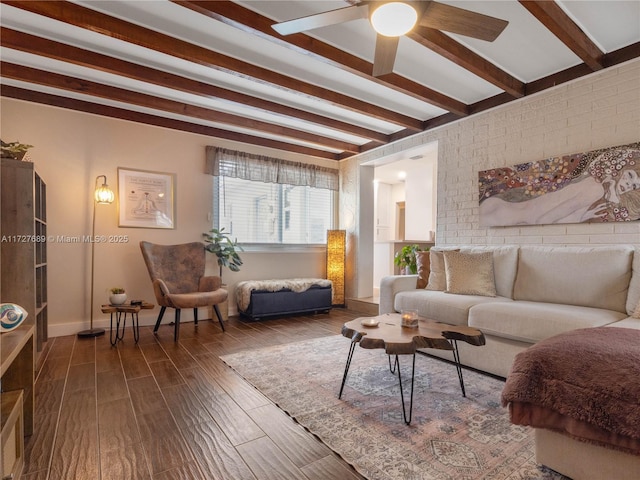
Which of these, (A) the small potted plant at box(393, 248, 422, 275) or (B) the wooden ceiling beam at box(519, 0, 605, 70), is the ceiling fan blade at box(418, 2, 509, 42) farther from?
(A) the small potted plant at box(393, 248, 422, 275)

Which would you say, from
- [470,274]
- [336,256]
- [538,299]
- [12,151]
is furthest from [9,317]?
[336,256]

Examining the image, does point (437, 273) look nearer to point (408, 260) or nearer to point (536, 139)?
point (408, 260)

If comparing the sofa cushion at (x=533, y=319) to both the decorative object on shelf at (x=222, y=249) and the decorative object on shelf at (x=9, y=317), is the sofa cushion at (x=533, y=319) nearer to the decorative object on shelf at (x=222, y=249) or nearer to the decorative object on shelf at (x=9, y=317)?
the decorative object on shelf at (x=9, y=317)

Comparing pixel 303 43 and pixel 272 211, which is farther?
pixel 272 211

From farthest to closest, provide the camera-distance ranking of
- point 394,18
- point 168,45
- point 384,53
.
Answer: point 168,45
point 384,53
point 394,18

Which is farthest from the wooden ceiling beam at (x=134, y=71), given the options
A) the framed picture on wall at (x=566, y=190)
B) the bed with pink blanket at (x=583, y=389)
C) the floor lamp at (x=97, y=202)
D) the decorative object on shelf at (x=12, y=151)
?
the bed with pink blanket at (x=583, y=389)

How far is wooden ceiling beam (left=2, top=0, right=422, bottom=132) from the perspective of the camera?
2172mm

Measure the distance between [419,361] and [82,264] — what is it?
12.1ft

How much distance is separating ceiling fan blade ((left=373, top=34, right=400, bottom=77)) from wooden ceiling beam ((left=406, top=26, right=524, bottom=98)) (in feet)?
0.49

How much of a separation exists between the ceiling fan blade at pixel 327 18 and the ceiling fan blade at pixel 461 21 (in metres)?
0.34

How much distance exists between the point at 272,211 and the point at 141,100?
222cm

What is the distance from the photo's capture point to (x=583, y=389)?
1267mm

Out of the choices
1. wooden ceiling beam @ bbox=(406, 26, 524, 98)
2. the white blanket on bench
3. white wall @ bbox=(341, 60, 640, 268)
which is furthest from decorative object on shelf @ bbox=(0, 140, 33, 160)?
white wall @ bbox=(341, 60, 640, 268)

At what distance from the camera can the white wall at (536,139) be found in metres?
2.66
